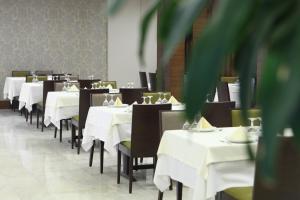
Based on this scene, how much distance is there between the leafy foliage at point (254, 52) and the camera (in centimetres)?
39

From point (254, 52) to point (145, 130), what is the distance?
412 centimetres

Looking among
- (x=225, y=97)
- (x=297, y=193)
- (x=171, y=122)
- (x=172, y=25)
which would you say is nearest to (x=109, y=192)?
(x=171, y=122)

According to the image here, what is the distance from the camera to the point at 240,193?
2996 mm

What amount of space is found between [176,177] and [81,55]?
952cm

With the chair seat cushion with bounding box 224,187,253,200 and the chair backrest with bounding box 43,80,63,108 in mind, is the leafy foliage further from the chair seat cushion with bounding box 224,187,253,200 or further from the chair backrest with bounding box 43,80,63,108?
the chair backrest with bounding box 43,80,63,108

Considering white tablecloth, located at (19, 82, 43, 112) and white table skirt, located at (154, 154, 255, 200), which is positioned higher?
white tablecloth, located at (19, 82, 43, 112)

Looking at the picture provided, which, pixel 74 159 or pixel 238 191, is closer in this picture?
pixel 238 191

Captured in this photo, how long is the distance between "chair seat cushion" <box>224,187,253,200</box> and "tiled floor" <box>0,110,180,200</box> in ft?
5.10

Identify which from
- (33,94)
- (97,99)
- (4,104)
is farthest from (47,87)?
(4,104)

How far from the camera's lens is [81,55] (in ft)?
41.4

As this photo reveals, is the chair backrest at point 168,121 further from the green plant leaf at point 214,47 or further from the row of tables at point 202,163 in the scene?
the green plant leaf at point 214,47

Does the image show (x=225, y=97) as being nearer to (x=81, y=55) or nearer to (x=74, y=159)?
(x=74, y=159)

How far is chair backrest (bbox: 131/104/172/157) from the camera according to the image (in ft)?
14.8

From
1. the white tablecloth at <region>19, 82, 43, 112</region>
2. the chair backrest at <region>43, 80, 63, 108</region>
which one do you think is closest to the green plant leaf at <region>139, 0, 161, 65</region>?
the chair backrest at <region>43, 80, 63, 108</region>
